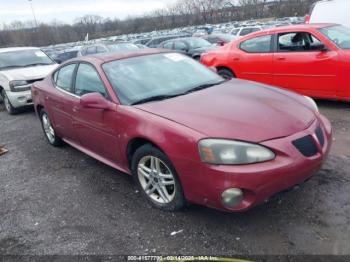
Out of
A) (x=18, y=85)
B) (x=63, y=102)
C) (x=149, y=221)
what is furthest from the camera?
(x=18, y=85)

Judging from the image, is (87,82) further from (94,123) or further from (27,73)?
(27,73)

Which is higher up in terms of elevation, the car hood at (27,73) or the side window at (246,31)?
the car hood at (27,73)

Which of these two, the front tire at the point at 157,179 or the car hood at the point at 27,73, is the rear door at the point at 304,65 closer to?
the front tire at the point at 157,179

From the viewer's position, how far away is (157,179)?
131 inches

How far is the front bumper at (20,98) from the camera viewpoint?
788 centimetres

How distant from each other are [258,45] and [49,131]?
14.3 feet

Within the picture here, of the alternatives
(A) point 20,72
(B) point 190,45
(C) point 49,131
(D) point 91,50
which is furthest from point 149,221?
(D) point 91,50

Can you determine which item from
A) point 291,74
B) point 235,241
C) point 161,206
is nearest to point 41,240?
point 161,206

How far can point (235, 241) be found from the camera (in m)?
2.87

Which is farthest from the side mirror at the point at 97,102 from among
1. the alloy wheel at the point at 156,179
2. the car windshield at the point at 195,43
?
the car windshield at the point at 195,43

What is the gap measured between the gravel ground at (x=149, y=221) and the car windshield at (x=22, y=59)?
5121mm

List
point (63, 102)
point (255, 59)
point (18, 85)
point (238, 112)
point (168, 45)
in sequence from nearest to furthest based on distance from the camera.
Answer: point (238, 112) → point (63, 102) → point (255, 59) → point (18, 85) → point (168, 45)

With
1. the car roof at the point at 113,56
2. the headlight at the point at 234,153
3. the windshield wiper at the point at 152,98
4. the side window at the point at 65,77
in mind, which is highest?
the car roof at the point at 113,56

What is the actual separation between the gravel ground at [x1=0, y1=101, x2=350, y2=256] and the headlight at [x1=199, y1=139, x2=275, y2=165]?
712 millimetres
